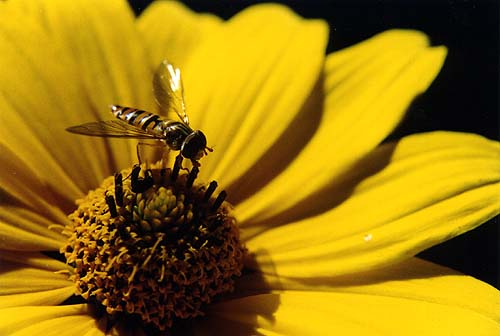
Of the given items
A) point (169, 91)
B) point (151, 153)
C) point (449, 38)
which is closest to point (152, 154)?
point (151, 153)

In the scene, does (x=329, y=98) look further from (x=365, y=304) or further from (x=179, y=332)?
(x=179, y=332)

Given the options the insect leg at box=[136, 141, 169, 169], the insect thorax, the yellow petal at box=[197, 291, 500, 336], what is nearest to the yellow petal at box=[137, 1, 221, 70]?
the insect leg at box=[136, 141, 169, 169]

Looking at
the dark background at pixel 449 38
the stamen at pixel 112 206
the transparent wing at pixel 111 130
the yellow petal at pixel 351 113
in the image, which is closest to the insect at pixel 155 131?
the transparent wing at pixel 111 130

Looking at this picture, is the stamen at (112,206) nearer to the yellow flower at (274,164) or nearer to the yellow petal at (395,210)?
the yellow flower at (274,164)

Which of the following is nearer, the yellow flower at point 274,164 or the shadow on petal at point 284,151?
the yellow flower at point 274,164

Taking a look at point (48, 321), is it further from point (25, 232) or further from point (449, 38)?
point (449, 38)

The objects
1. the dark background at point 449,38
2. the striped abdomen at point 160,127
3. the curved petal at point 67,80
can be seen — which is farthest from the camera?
the dark background at point 449,38

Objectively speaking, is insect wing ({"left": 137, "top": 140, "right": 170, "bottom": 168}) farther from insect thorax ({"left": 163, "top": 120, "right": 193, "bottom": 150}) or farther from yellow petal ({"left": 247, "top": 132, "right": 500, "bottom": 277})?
yellow petal ({"left": 247, "top": 132, "right": 500, "bottom": 277})

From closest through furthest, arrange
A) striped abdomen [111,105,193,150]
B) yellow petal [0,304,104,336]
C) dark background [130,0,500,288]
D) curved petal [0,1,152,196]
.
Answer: yellow petal [0,304,104,336] < striped abdomen [111,105,193,150] < curved petal [0,1,152,196] < dark background [130,0,500,288]
